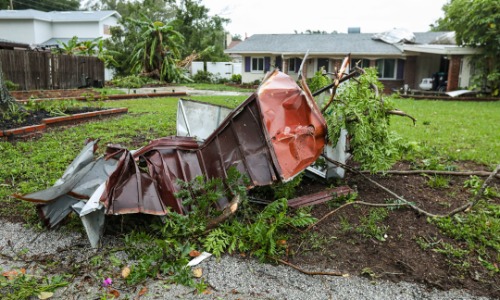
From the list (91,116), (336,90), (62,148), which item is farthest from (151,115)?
(336,90)

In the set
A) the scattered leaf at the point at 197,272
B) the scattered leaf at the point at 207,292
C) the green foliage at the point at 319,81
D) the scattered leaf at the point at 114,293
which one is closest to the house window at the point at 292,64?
the green foliage at the point at 319,81

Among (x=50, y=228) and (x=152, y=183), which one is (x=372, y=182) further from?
(x=50, y=228)

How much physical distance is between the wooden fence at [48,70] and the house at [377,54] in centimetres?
1120

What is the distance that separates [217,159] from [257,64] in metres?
27.3

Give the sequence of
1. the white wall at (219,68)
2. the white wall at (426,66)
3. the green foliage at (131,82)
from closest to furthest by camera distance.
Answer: the green foliage at (131,82) → the white wall at (426,66) → the white wall at (219,68)

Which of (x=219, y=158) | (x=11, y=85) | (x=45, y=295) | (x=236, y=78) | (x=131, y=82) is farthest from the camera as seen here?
(x=236, y=78)

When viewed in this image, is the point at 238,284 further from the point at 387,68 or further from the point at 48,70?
the point at 387,68

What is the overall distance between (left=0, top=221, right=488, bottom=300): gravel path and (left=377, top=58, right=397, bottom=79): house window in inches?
1004

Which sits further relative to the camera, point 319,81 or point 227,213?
point 319,81

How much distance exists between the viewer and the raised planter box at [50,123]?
7527 millimetres

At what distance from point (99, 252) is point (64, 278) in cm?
41

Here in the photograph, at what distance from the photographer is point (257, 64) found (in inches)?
1202

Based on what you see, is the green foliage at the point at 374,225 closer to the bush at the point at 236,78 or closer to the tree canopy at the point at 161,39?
the tree canopy at the point at 161,39

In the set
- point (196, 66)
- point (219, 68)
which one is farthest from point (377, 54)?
point (196, 66)
